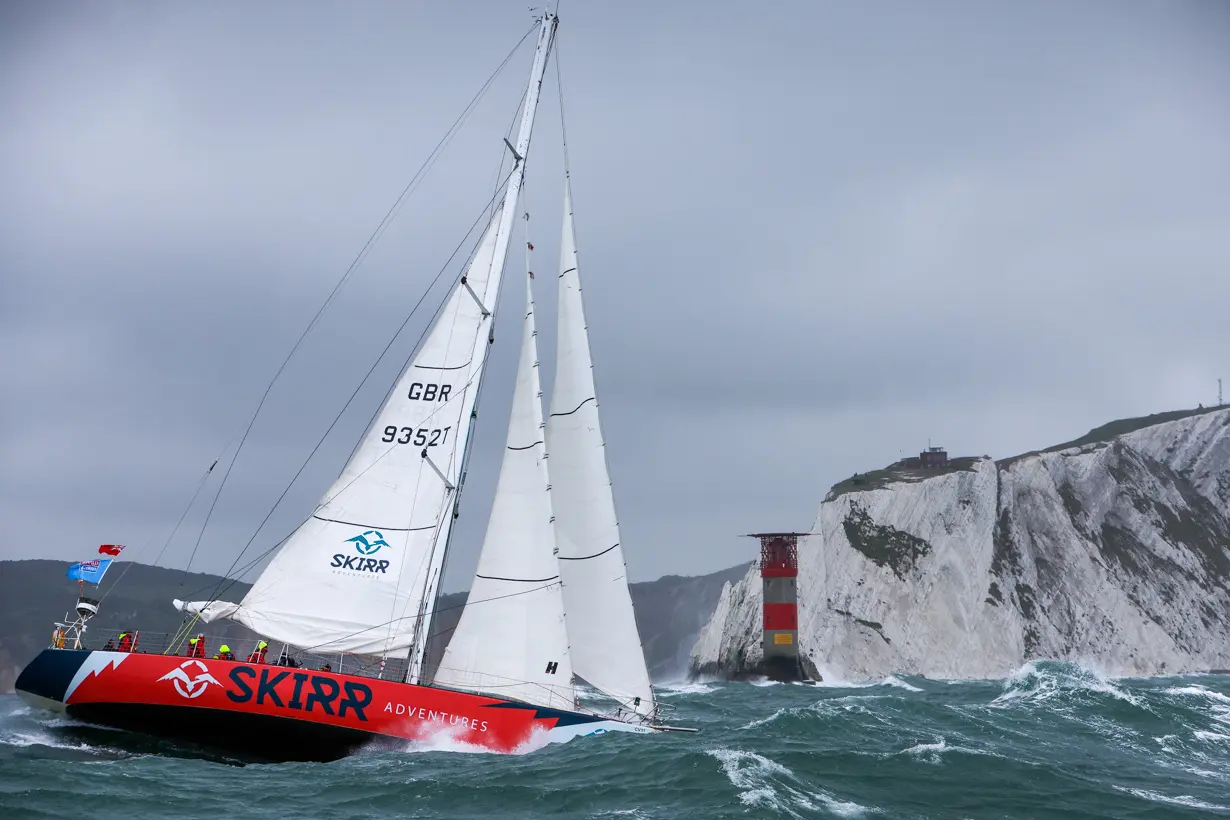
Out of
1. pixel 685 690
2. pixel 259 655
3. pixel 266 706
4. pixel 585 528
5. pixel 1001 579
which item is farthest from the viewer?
pixel 1001 579

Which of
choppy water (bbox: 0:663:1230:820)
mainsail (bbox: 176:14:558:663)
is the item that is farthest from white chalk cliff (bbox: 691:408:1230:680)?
mainsail (bbox: 176:14:558:663)

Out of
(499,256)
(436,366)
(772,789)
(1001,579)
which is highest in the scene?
(499,256)

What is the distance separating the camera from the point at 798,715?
2545cm

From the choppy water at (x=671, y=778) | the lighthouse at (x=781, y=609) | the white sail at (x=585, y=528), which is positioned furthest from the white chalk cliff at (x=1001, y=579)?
the white sail at (x=585, y=528)

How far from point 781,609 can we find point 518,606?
153 feet

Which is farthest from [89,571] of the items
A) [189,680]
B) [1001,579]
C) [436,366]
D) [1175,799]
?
[1001,579]

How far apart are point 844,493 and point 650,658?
33.2 m

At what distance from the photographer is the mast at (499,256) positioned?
843 inches

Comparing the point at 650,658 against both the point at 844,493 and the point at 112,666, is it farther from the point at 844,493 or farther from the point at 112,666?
the point at 112,666

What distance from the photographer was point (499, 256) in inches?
904

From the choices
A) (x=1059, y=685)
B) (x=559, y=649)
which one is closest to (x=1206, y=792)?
(x=559, y=649)

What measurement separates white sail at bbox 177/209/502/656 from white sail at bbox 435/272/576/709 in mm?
1155

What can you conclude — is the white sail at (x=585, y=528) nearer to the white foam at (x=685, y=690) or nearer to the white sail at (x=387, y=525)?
the white sail at (x=387, y=525)

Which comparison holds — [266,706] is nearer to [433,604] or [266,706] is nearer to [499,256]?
[433,604]
